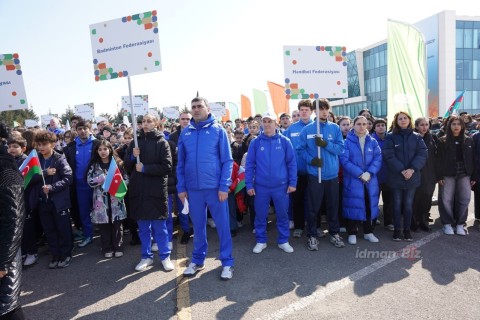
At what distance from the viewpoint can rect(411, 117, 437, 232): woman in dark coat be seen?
5.56 metres

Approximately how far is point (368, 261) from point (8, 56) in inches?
250

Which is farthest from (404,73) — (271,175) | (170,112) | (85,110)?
(85,110)

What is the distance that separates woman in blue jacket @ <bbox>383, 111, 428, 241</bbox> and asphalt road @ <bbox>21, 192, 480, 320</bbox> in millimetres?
441

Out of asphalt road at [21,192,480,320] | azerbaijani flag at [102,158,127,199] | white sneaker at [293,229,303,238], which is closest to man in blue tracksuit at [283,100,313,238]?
Result: white sneaker at [293,229,303,238]

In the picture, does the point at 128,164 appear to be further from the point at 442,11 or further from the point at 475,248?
the point at 442,11

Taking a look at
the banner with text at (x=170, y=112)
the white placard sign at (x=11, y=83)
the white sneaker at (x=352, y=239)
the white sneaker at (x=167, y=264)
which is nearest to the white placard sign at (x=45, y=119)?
the banner with text at (x=170, y=112)

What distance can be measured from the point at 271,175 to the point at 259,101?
11669 millimetres

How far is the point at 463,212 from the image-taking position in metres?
5.41

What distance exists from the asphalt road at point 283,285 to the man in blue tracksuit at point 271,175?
0.35 metres

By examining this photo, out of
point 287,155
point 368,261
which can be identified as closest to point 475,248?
point 368,261

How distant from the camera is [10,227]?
2.08m

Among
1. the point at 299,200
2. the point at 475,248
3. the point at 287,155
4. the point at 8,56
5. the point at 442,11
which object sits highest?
the point at 442,11

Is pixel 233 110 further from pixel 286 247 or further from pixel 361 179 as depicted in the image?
pixel 286 247

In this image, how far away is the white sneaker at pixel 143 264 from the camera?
438cm
